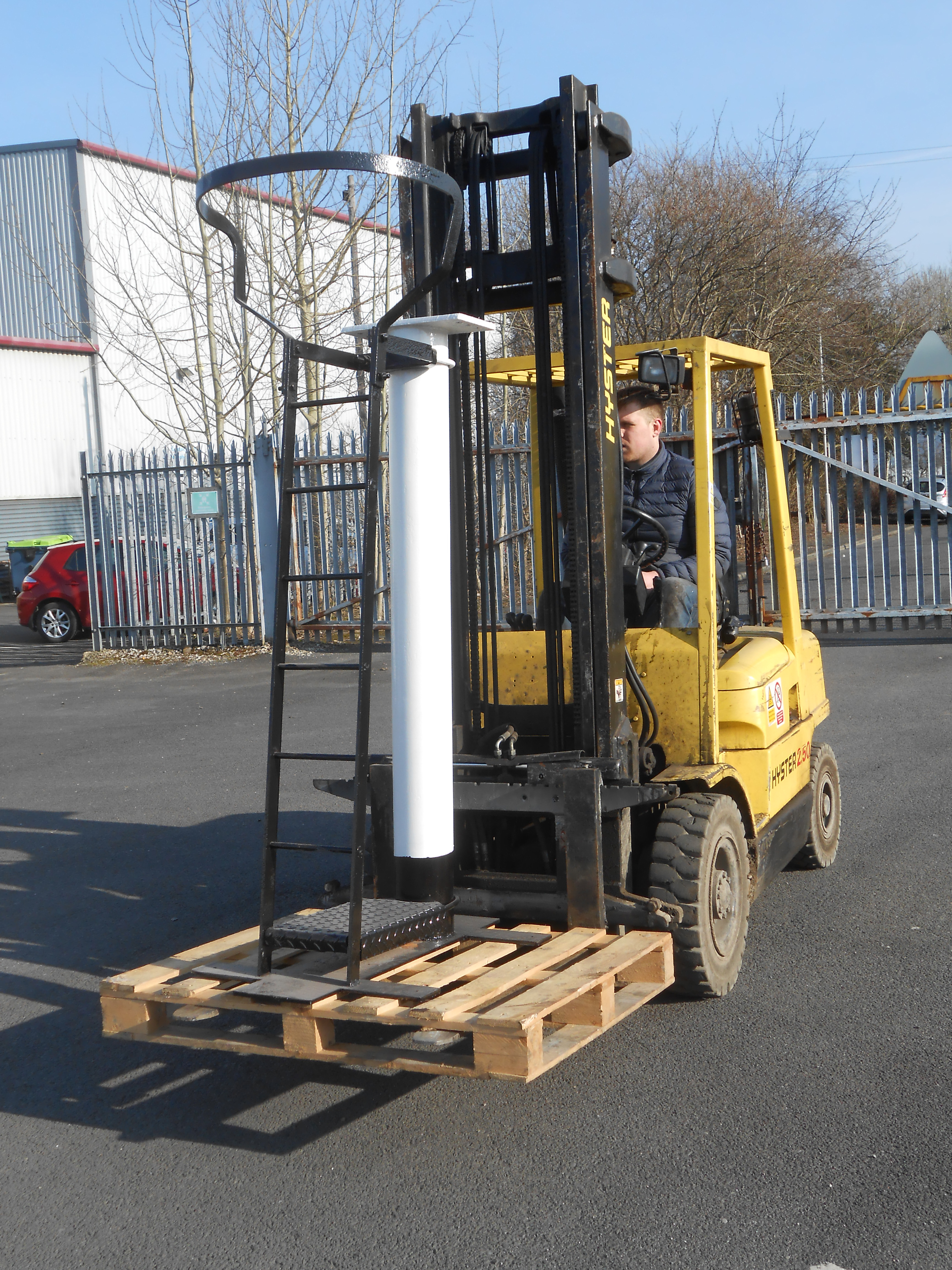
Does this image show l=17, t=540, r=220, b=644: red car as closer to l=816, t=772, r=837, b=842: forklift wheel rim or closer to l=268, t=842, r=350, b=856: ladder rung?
l=816, t=772, r=837, b=842: forklift wheel rim

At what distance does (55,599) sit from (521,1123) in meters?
19.3

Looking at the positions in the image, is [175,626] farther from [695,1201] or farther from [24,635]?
[695,1201]

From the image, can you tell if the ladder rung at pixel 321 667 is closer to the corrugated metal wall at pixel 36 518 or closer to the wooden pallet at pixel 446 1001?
the wooden pallet at pixel 446 1001

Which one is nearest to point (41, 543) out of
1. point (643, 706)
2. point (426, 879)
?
point (643, 706)

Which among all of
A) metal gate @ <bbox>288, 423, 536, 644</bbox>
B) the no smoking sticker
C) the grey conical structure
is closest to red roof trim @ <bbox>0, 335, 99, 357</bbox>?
metal gate @ <bbox>288, 423, 536, 644</bbox>

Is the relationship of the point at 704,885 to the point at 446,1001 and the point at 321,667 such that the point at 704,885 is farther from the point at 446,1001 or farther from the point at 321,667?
the point at 321,667

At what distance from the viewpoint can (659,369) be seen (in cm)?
457

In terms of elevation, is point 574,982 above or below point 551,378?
below

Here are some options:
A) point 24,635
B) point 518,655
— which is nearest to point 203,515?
point 24,635

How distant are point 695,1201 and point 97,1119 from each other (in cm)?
193

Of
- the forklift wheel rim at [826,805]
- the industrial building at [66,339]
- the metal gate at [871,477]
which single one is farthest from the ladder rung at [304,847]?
the industrial building at [66,339]

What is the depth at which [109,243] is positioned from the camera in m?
28.9

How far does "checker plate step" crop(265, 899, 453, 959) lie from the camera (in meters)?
3.83

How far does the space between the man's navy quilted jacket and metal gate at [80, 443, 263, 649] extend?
39.8 feet
